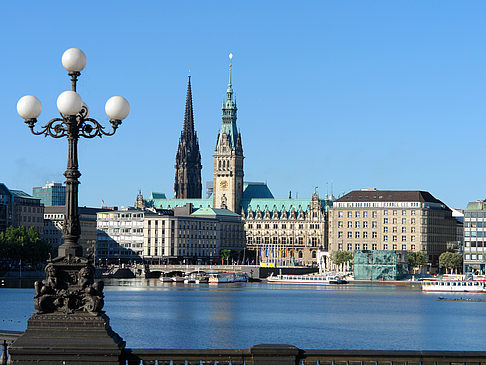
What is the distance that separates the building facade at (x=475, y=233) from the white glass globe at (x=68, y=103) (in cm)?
17343

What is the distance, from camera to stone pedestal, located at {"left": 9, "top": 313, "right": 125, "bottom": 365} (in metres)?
20.3

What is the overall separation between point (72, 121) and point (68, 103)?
386mm

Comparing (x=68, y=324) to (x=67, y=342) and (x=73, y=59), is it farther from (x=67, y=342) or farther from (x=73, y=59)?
(x=73, y=59)

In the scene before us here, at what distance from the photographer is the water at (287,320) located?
2980 inches

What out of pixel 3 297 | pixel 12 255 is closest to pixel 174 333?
pixel 3 297

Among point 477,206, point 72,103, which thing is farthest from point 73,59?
point 477,206

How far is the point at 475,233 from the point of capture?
190 m

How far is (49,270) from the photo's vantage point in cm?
2108

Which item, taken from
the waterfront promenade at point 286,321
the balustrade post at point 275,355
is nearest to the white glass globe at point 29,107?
the balustrade post at point 275,355

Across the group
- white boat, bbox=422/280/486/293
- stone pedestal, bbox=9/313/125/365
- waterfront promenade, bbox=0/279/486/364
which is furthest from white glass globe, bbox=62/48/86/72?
white boat, bbox=422/280/486/293

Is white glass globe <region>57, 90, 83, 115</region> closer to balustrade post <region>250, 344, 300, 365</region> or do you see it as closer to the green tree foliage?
balustrade post <region>250, 344, 300, 365</region>

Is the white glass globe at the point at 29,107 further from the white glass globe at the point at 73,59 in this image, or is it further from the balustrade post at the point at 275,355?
the balustrade post at the point at 275,355

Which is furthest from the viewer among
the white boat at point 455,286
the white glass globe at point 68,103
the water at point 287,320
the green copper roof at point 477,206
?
the green copper roof at point 477,206

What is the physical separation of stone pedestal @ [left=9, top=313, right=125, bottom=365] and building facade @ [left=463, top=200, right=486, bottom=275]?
17433cm
